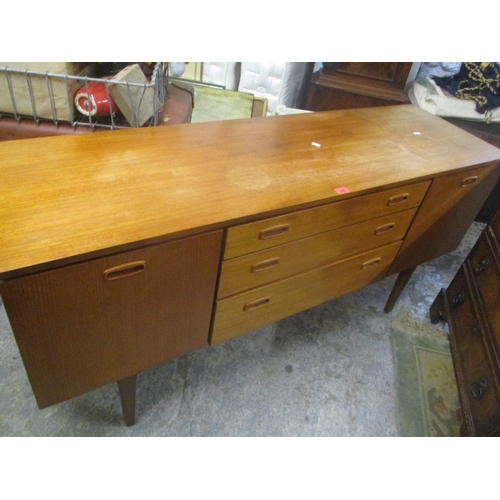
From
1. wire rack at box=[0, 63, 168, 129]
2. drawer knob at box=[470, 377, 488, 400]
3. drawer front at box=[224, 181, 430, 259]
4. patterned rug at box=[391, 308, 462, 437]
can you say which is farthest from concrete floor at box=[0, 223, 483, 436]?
wire rack at box=[0, 63, 168, 129]

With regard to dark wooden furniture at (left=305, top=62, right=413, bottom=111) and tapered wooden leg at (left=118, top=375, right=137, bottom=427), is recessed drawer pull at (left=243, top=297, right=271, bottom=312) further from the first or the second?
dark wooden furniture at (left=305, top=62, right=413, bottom=111)

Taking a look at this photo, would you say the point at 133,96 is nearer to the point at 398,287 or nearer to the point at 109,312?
the point at 109,312

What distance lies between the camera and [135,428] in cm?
118

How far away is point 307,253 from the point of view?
1.05 meters

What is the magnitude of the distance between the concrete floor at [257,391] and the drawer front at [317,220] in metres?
0.61

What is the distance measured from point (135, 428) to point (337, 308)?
3.00ft

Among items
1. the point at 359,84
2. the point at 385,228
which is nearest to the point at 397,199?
the point at 385,228

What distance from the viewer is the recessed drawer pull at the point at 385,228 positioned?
1.17 m

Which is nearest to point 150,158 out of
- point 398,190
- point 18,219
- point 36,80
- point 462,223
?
point 18,219

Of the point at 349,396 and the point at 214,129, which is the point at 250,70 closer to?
the point at 214,129

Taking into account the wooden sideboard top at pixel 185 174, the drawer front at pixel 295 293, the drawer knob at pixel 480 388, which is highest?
the wooden sideboard top at pixel 185 174

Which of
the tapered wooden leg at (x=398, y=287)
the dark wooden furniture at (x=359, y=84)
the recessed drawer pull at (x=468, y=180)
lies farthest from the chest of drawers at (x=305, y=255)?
the dark wooden furniture at (x=359, y=84)

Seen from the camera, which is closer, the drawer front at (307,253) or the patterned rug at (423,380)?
the drawer front at (307,253)

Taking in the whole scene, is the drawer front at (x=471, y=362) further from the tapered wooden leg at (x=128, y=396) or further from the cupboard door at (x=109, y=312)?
the tapered wooden leg at (x=128, y=396)
